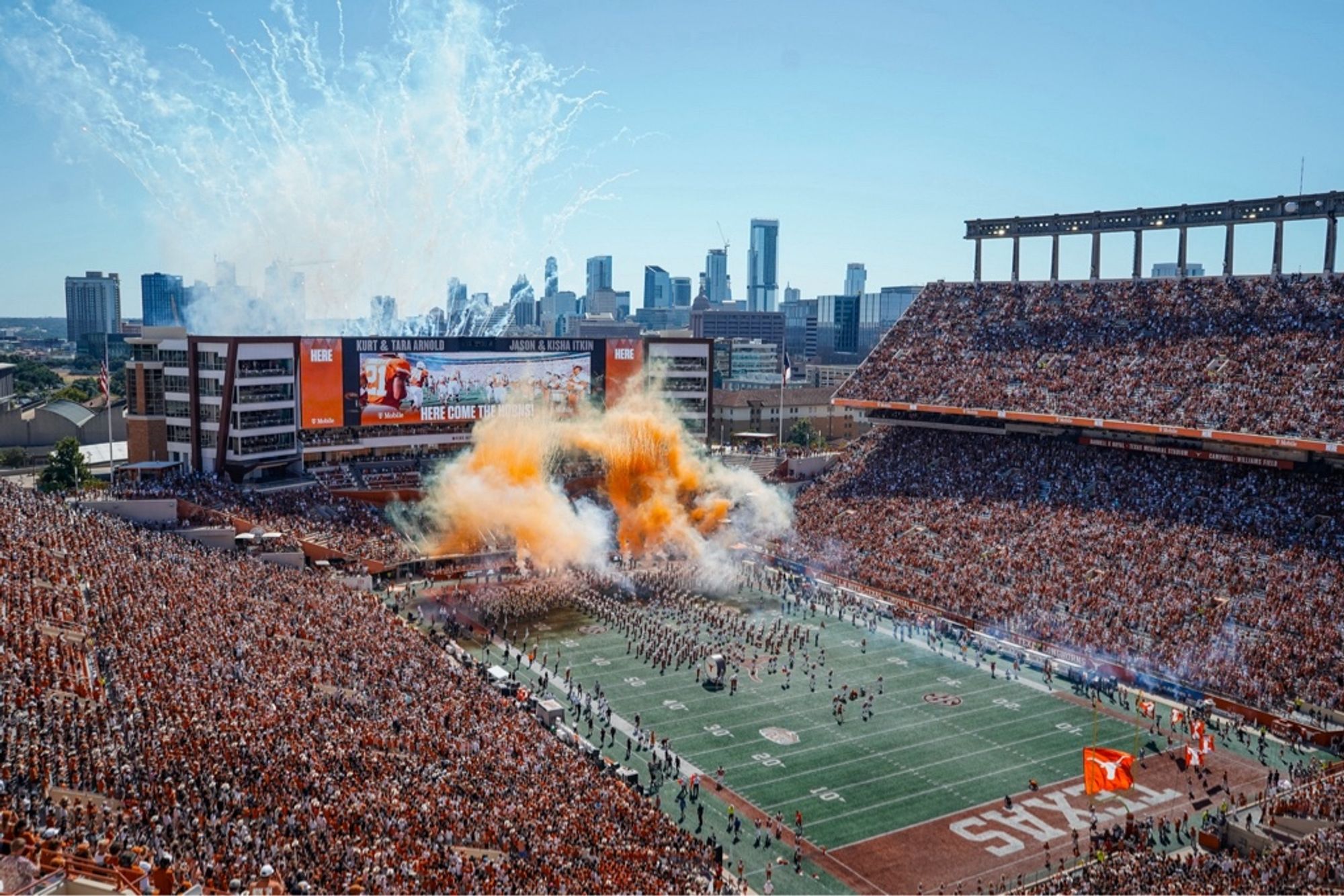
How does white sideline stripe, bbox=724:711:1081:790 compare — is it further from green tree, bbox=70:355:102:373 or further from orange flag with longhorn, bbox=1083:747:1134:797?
green tree, bbox=70:355:102:373

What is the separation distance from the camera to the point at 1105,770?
21.3m

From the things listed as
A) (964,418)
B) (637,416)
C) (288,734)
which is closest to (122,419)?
(637,416)

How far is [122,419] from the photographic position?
2726 inches

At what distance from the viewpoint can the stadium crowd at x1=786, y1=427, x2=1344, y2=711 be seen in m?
30.8

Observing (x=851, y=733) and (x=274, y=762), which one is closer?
(x=274, y=762)

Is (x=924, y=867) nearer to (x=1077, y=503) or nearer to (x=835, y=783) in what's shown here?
(x=835, y=783)

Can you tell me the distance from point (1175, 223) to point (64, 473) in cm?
4956

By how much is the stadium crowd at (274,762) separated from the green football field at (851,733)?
12.1 feet

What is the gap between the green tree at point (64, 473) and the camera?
50.0m

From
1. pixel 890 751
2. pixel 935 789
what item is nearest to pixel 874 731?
pixel 890 751

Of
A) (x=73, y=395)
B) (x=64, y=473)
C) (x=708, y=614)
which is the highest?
(x=73, y=395)

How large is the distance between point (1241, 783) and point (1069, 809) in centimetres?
451

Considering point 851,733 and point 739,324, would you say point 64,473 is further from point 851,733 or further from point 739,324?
point 739,324

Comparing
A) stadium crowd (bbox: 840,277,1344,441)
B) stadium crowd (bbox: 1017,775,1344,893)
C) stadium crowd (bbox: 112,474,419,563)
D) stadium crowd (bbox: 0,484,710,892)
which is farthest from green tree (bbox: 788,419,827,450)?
stadium crowd (bbox: 1017,775,1344,893)
